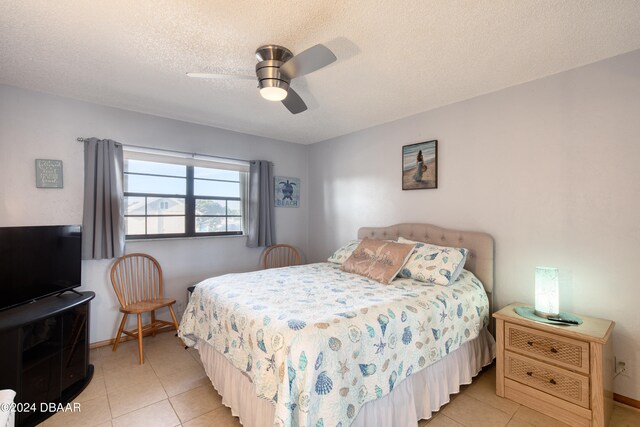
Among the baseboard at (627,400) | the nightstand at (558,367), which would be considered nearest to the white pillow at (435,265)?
the nightstand at (558,367)

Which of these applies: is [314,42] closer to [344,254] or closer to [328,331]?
[328,331]

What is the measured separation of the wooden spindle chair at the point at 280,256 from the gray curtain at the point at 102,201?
1690 millimetres

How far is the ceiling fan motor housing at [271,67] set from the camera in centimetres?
179

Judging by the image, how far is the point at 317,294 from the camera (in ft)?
6.64

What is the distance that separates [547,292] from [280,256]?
3047 mm

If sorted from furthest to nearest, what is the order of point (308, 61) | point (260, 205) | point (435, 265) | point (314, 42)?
point (260, 205) < point (435, 265) < point (314, 42) < point (308, 61)

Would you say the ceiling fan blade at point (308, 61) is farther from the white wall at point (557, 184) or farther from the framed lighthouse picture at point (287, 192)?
the framed lighthouse picture at point (287, 192)

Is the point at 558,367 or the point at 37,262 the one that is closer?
the point at 558,367

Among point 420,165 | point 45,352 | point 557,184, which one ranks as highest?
point 420,165

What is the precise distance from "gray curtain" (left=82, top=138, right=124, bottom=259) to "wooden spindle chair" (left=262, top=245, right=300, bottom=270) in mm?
1690

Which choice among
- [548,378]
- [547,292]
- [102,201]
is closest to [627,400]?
[548,378]

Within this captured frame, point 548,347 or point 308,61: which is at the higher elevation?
point 308,61

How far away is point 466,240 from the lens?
2.65m

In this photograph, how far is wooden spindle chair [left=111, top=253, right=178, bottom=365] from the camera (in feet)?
9.15
